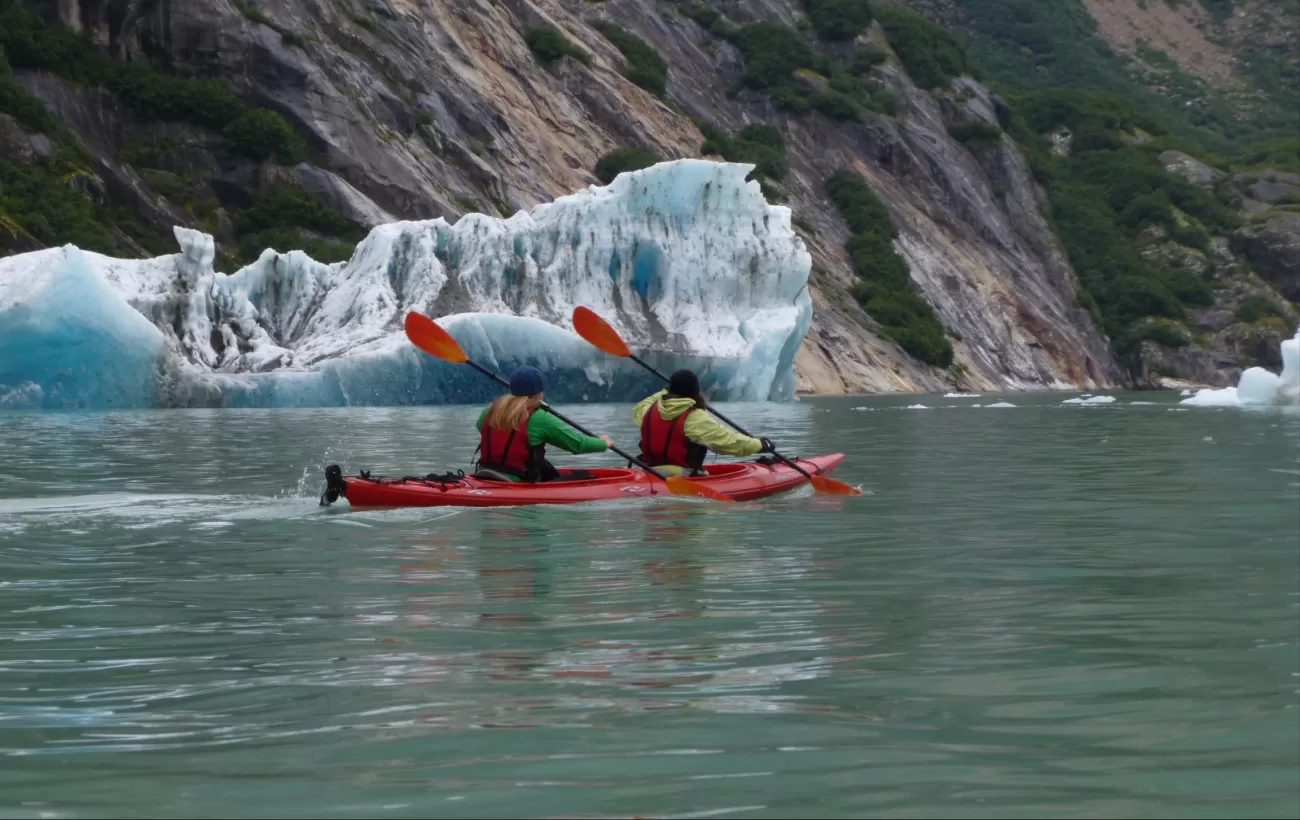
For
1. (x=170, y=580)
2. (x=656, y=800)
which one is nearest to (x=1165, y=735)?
(x=656, y=800)

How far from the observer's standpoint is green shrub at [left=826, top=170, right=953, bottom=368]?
62719 millimetres

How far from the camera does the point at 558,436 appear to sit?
11984 mm

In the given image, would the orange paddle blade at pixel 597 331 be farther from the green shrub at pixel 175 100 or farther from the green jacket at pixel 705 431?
the green shrub at pixel 175 100

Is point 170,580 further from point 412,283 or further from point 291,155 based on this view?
point 291,155

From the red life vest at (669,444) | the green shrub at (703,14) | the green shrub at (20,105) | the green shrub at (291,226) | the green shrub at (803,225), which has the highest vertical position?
the green shrub at (703,14)

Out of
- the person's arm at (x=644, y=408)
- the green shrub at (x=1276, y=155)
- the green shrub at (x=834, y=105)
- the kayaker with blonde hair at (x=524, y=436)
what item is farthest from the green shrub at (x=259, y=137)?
the green shrub at (x=1276, y=155)

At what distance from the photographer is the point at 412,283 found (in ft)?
116

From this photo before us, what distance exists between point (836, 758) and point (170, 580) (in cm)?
485

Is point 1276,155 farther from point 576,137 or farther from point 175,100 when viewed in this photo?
point 175,100

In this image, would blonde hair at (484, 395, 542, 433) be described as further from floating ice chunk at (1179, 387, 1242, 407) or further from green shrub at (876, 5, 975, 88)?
green shrub at (876, 5, 975, 88)

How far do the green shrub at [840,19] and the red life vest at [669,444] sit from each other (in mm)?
73543

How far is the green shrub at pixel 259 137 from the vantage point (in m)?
47.4

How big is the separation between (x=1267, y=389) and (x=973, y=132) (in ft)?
165

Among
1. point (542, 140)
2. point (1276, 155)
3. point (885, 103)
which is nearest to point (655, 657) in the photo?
point (542, 140)
